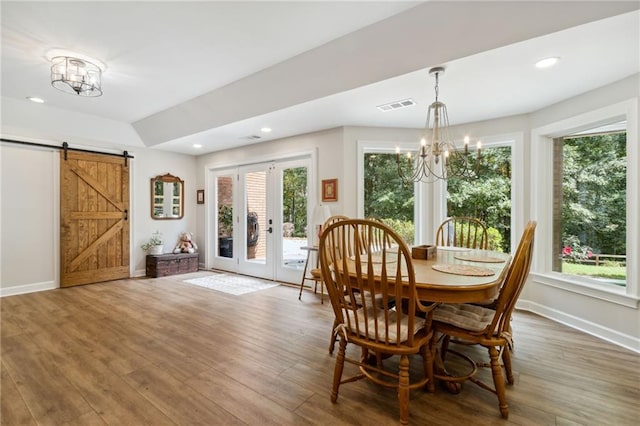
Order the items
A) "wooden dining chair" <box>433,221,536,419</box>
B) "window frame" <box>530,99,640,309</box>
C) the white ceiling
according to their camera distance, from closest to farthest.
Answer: "wooden dining chair" <box>433,221,536,419</box>, the white ceiling, "window frame" <box>530,99,640,309</box>

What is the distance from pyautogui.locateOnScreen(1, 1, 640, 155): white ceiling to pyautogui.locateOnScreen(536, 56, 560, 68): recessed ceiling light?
0.06 meters

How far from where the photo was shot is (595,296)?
2.86m

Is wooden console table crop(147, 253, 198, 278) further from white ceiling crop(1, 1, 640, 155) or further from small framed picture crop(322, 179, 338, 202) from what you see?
small framed picture crop(322, 179, 338, 202)

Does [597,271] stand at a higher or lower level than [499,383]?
higher

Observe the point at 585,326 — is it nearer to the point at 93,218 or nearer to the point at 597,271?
the point at 597,271

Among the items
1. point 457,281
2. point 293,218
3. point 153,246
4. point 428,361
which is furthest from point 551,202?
point 153,246

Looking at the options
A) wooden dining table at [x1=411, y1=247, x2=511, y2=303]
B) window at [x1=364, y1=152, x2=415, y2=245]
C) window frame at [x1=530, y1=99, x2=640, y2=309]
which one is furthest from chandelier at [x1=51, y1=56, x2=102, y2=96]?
window frame at [x1=530, y1=99, x2=640, y2=309]

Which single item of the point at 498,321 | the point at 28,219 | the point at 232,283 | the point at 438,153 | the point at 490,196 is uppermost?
the point at 438,153

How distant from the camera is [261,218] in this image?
5.27 meters

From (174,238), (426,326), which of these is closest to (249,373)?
(426,326)

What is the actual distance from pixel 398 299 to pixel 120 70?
3553 millimetres

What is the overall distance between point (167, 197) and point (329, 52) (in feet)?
15.0

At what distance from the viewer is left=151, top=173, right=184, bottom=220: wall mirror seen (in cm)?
567

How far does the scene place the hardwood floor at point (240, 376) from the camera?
1.69 meters
